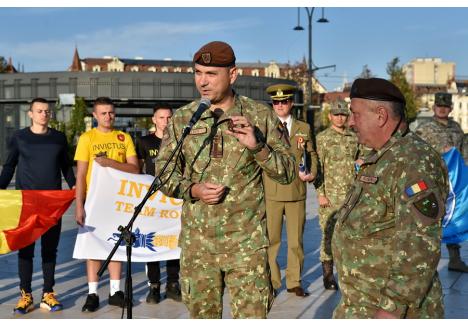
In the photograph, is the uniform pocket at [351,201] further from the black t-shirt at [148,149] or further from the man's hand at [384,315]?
the black t-shirt at [148,149]

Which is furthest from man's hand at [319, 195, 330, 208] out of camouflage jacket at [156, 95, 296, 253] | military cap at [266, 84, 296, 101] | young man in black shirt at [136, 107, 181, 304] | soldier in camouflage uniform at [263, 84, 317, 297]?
camouflage jacket at [156, 95, 296, 253]

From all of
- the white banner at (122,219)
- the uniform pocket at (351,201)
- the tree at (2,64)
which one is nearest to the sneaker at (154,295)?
Result: the white banner at (122,219)

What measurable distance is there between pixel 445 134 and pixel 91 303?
16.4 ft

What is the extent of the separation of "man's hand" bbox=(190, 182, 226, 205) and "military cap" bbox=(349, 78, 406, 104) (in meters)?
1.12

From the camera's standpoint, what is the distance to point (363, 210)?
10.2 feet

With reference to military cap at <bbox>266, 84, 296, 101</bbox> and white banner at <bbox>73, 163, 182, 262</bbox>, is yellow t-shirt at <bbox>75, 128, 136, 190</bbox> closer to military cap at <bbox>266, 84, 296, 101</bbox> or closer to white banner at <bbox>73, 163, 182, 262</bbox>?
white banner at <bbox>73, 163, 182, 262</bbox>

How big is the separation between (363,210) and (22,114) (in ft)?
209

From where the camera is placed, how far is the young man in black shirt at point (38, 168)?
7098mm

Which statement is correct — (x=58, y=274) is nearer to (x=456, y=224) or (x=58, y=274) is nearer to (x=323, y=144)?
(x=323, y=144)

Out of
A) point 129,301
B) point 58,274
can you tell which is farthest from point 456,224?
point 129,301

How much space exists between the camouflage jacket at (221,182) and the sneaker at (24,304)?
3.28 m

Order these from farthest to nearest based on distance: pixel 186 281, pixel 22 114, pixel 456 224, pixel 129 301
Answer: pixel 22 114 → pixel 456 224 → pixel 186 281 → pixel 129 301

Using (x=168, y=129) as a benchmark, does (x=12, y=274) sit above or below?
below

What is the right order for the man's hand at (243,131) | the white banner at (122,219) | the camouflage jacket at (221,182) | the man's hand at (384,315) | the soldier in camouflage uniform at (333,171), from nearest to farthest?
1. the man's hand at (384,315)
2. the man's hand at (243,131)
3. the camouflage jacket at (221,182)
4. the white banner at (122,219)
5. the soldier in camouflage uniform at (333,171)
